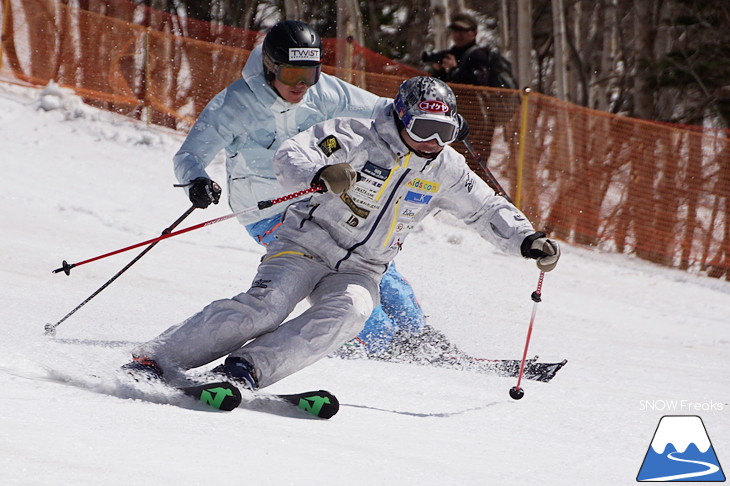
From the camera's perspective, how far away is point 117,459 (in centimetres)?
241

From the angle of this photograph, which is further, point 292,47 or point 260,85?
point 260,85

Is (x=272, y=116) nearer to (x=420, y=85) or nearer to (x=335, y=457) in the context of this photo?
(x=420, y=85)

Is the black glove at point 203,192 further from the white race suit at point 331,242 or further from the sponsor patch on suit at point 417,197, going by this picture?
the sponsor patch on suit at point 417,197

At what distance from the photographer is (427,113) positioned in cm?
400

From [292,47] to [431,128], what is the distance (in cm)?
114

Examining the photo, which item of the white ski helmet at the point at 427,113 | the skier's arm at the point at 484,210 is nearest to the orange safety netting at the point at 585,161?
the skier's arm at the point at 484,210

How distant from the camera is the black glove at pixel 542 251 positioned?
4234 millimetres

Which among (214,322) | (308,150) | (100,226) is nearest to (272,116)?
(308,150)

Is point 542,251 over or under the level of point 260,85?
under

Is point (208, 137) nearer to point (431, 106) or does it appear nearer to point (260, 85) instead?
point (260, 85)

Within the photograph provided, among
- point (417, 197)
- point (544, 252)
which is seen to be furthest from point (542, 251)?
point (417, 197)

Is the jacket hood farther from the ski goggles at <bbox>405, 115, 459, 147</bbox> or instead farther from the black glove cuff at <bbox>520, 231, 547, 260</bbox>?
the black glove cuff at <bbox>520, 231, 547, 260</bbox>

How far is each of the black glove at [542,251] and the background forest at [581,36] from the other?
942 cm

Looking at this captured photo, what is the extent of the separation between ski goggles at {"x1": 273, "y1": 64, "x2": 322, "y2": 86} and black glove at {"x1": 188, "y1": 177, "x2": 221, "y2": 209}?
865 mm
